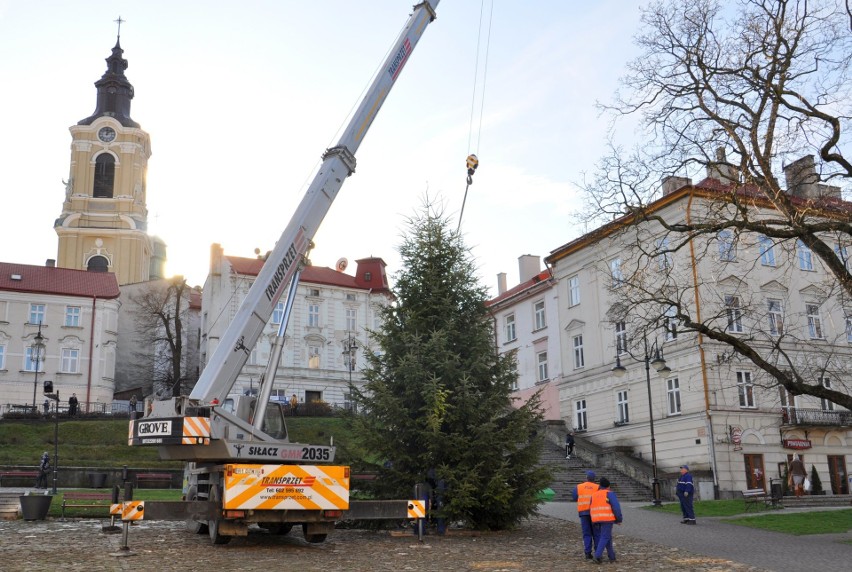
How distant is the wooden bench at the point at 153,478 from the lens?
1331 inches

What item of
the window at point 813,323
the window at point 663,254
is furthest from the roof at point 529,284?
the window at point 663,254

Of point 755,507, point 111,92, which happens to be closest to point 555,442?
point 755,507

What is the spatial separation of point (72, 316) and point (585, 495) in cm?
5486

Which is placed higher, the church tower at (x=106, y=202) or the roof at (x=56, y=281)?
the church tower at (x=106, y=202)

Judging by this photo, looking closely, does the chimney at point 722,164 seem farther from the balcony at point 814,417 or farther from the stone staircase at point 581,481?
the balcony at point 814,417

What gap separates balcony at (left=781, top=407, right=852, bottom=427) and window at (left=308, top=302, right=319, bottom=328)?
38222 millimetres

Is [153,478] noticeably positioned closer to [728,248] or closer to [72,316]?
[728,248]

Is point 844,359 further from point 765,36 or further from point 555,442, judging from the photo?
point 765,36

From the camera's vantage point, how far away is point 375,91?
2097 centimetres

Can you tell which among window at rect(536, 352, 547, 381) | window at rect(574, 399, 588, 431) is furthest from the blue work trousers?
window at rect(536, 352, 547, 381)

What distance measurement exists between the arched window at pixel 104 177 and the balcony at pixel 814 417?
2443 inches

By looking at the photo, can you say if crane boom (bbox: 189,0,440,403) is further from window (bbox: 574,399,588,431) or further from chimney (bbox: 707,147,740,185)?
window (bbox: 574,399,588,431)

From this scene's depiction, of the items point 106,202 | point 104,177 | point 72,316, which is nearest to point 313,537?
point 72,316

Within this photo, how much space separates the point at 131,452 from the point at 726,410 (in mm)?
28415
